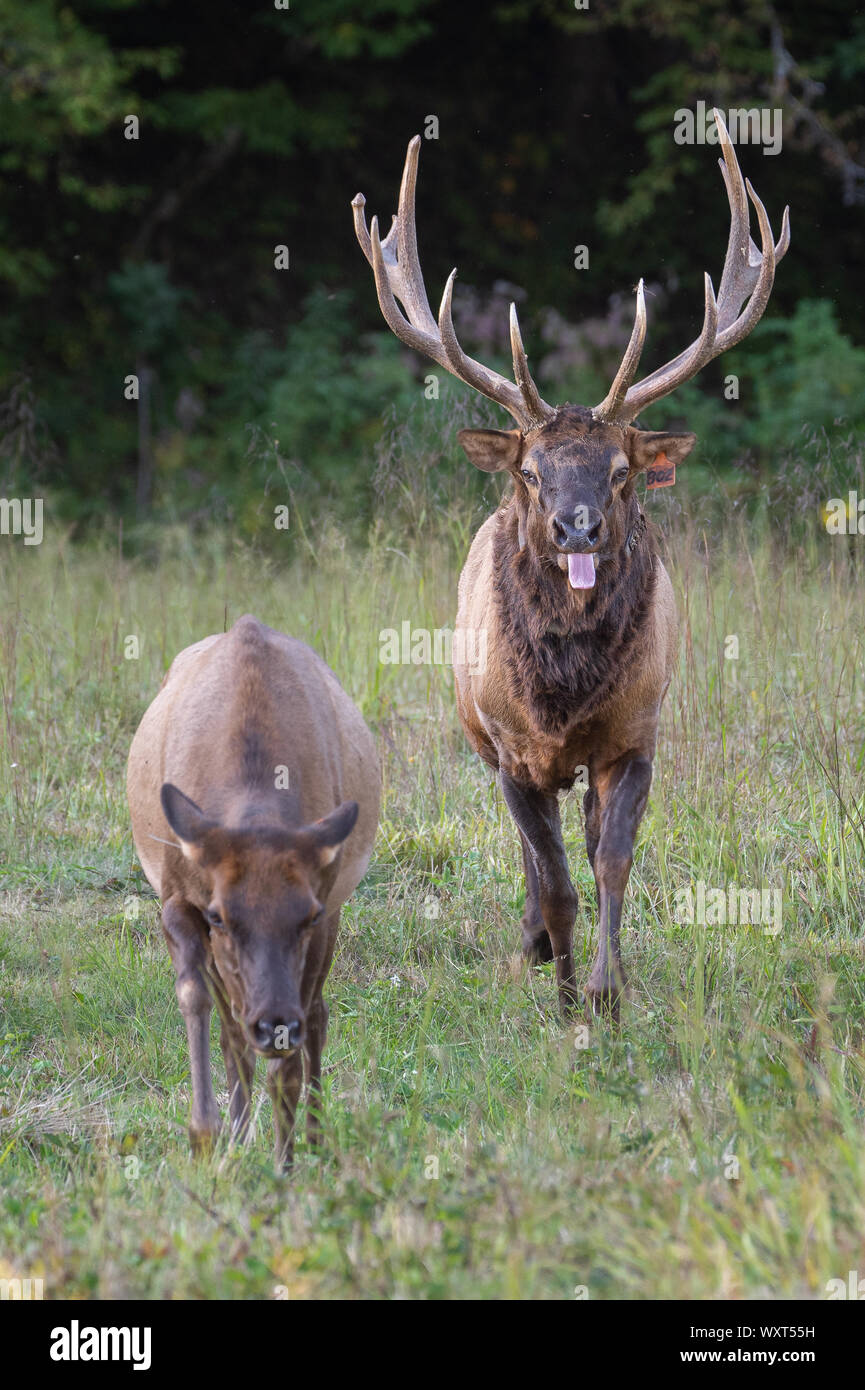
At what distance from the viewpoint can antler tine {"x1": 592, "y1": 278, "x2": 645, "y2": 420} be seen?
593 cm

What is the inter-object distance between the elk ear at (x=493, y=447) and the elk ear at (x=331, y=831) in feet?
7.60

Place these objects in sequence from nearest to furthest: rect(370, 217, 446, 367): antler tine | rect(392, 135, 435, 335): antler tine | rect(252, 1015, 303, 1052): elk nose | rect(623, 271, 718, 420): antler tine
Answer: rect(252, 1015, 303, 1052): elk nose < rect(623, 271, 718, 420): antler tine < rect(370, 217, 446, 367): antler tine < rect(392, 135, 435, 335): antler tine

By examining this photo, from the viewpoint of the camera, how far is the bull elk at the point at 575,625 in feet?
19.4

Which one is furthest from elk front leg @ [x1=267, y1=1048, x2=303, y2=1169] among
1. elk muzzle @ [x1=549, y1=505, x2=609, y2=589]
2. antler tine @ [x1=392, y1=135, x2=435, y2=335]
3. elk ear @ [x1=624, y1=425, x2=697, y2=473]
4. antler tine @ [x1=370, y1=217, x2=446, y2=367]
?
antler tine @ [x1=392, y1=135, x2=435, y2=335]

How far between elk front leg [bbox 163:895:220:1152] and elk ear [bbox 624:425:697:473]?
99.9 inches

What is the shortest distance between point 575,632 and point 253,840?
2.17 metres

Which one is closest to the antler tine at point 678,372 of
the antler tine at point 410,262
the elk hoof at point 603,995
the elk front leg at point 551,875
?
the antler tine at point 410,262

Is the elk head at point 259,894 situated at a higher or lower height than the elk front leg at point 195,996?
higher

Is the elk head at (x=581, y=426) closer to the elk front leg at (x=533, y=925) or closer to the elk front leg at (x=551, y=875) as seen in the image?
the elk front leg at (x=551, y=875)

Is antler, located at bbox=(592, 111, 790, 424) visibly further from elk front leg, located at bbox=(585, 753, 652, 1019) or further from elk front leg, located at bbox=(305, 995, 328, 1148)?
elk front leg, located at bbox=(305, 995, 328, 1148)

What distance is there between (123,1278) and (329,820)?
4.33 feet

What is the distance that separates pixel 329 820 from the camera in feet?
14.1

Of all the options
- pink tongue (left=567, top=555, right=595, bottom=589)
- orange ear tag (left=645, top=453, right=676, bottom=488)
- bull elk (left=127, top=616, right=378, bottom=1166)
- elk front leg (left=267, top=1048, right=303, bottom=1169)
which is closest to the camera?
bull elk (left=127, top=616, right=378, bottom=1166)

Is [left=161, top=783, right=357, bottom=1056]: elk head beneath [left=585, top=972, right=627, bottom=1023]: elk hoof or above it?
above
